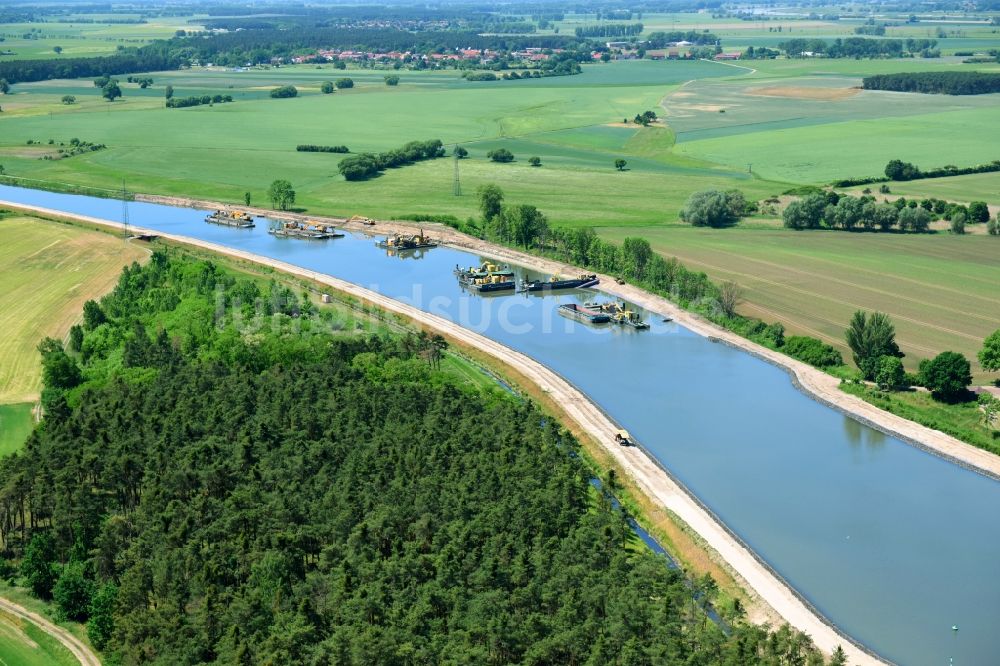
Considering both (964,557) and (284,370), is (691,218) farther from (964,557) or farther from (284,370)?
(964,557)

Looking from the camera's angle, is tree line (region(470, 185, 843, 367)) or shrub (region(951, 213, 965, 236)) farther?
shrub (region(951, 213, 965, 236))

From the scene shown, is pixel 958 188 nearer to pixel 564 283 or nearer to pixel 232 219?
pixel 564 283

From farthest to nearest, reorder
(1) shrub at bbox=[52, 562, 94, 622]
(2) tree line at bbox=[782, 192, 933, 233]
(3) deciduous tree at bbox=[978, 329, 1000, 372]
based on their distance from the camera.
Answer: (2) tree line at bbox=[782, 192, 933, 233] < (3) deciduous tree at bbox=[978, 329, 1000, 372] < (1) shrub at bbox=[52, 562, 94, 622]

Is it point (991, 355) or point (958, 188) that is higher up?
point (958, 188)

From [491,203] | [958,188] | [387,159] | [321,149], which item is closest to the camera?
[491,203]

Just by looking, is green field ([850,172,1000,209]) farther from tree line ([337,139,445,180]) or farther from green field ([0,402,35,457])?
green field ([0,402,35,457])

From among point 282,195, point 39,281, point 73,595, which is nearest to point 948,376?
point 73,595

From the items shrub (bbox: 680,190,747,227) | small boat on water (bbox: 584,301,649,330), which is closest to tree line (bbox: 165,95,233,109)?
shrub (bbox: 680,190,747,227)
